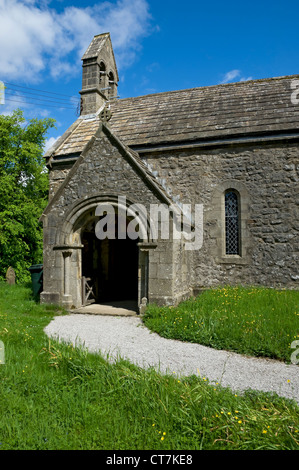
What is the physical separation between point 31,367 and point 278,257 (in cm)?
765

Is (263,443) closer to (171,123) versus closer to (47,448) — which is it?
(47,448)

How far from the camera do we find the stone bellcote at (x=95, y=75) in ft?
45.8

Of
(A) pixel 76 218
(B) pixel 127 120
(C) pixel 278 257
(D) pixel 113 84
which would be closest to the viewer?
(A) pixel 76 218

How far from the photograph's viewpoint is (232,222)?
10.4 m

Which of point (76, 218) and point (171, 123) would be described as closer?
point (76, 218)

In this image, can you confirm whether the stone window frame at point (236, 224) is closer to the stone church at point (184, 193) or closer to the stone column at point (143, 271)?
the stone church at point (184, 193)

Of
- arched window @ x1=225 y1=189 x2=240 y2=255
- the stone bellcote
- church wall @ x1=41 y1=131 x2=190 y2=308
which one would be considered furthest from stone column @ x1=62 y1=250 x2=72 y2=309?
the stone bellcote

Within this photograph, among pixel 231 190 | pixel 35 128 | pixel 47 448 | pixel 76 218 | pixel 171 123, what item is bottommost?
pixel 47 448

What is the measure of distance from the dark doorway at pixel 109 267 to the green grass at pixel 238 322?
11.2 ft

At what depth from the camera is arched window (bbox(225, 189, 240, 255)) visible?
10.3 meters

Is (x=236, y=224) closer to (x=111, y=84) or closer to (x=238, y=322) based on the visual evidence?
(x=238, y=322)

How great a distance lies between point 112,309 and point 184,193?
4400mm

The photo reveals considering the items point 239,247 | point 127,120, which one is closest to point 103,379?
point 239,247

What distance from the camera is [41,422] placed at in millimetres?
3092
